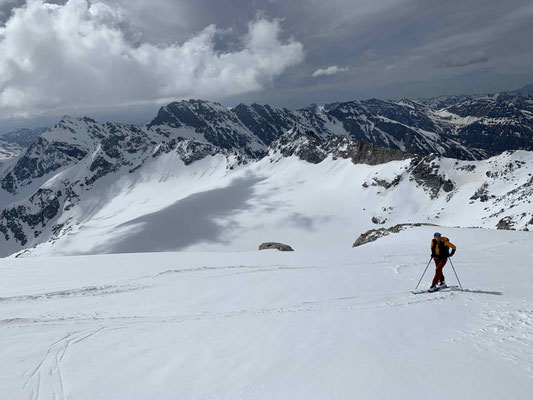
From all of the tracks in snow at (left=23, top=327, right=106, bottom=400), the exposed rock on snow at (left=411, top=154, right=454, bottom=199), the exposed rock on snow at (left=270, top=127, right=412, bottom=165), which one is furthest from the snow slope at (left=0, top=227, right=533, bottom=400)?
the exposed rock on snow at (left=270, top=127, right=412, bottom=165)

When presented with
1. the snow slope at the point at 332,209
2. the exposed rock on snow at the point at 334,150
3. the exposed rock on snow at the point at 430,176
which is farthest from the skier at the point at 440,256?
the exposed rock on snow at the point at 334,150

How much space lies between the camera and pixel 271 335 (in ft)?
30.5

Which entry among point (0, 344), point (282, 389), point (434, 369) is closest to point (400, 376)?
point (434, 369)

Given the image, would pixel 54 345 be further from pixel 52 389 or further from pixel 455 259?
pixel 455 259

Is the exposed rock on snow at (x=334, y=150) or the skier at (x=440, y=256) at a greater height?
the exposed rock on snow at (x=334, y=150)

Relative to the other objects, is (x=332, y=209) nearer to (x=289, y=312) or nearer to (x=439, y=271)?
(x=439, y=271)

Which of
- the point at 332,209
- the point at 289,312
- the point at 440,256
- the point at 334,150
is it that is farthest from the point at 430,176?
the point at 289,312

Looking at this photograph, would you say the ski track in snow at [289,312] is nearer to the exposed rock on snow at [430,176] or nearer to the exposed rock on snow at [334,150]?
the exposed rock on snow at [430,176]

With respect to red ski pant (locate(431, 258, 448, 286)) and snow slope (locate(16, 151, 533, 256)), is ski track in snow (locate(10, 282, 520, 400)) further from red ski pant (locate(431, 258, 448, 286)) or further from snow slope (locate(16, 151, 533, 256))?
snow slope (locate(16, 151, 533, 256))

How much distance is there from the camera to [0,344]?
909cm

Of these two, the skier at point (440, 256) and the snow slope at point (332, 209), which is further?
the snow slope at point (332, 209)

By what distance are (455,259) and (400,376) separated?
15.4 m

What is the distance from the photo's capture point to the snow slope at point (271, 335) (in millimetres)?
6820

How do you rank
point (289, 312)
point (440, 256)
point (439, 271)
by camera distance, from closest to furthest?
point (289, 312)
point (439, 271)
point (440, 256)
